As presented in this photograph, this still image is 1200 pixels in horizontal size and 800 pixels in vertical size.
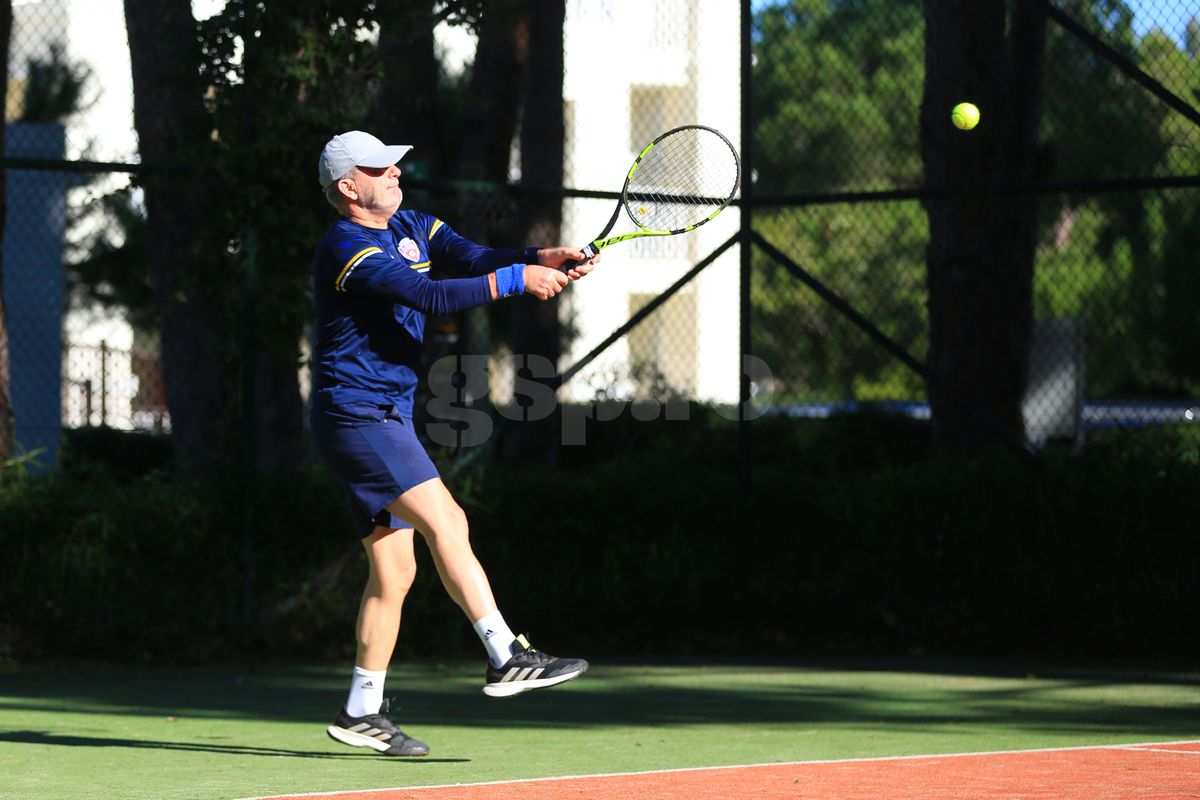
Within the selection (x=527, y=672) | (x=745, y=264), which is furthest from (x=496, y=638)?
(x=745, y=264)

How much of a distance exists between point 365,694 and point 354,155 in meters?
1.73

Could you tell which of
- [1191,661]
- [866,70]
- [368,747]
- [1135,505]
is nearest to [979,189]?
[1135,505]

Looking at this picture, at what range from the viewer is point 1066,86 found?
24656 mm

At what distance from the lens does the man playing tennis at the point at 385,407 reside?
540cm

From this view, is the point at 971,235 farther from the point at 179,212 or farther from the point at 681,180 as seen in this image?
the point at 179,212

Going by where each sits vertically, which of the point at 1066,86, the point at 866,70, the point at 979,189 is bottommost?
the point at 979,189

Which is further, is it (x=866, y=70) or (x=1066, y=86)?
(x=866, y=70)

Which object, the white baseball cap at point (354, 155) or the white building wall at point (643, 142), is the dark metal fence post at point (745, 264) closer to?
the white baseball cap at point (354, 155)

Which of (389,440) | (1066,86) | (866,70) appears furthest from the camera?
(866,70)

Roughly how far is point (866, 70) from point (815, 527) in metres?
40.2

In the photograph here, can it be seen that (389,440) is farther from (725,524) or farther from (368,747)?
(725,524)

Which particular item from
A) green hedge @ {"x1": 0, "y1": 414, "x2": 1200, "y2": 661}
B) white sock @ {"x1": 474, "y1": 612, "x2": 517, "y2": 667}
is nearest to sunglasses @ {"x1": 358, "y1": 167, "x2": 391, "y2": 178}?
white sock @ {"x1": 474, "y1": 612, "x2": 517, "y2": 667}

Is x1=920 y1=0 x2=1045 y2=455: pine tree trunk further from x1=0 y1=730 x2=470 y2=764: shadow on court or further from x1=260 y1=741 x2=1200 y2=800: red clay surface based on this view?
x1=0 y1=730 x2=470 y2=764: shadow on court

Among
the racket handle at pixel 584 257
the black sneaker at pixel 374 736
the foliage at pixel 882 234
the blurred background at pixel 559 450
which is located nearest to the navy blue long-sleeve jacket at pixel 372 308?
the racket handle at pixel 584 257
